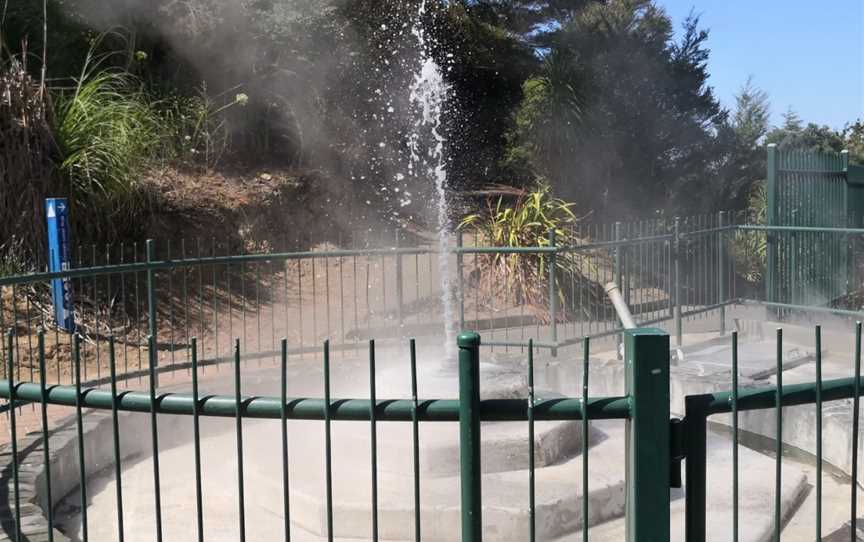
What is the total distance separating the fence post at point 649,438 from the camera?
2.20 meters

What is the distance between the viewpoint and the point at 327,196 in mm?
14219

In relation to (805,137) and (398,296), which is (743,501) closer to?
(398,296)

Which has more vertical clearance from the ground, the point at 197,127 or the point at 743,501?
the point at 197,127

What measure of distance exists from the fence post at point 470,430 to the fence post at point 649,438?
0.38 m

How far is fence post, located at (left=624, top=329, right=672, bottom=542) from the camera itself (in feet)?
7.22

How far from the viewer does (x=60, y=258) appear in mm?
7977

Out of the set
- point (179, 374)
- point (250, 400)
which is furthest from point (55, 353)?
point (250, 400)

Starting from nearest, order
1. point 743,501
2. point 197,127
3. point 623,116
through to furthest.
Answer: point 743,501 → point 197,127 → point 623,116

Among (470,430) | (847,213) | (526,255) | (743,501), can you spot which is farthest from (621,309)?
(526,255)

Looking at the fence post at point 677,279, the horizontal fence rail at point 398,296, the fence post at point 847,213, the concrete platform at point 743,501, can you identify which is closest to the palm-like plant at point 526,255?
the horizontal fence rail at point 398,296

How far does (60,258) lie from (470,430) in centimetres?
664

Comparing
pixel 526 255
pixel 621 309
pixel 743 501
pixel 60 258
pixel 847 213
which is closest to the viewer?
pixel 743 501

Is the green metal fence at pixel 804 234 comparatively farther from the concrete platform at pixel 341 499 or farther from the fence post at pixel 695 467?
the fence post at pixel 695 467

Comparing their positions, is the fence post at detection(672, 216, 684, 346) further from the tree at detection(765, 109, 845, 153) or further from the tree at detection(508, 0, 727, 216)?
the tree at detection(765, 109, 845, 153)
